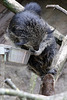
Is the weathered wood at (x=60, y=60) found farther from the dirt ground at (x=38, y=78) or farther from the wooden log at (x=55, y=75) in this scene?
the dirt ground at (x=38, y=78)

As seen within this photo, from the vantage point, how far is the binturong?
188 centimetres

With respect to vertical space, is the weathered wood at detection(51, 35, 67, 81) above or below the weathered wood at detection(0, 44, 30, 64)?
below

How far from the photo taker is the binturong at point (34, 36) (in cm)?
188

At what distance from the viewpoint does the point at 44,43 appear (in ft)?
6.73

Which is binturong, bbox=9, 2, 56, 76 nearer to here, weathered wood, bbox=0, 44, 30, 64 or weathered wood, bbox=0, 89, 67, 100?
weathered wood, bbox=0, 44, 30, 64

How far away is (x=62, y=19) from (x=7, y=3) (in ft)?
4.29

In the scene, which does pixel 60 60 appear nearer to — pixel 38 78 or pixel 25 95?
pixel 38 78

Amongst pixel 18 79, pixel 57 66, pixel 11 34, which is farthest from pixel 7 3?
pixel 18 79

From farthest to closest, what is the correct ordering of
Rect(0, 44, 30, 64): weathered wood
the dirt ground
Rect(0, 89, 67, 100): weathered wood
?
the dirt ground < Rect(0, 44, 30, 64): weathered wood < Rect(0, 89, 67, 100): weathered wood

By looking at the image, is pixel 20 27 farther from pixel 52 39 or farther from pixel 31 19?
pixel 52 39

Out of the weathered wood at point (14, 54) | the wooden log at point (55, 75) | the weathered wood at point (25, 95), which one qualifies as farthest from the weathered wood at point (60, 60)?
the weathered wood at point (25, 95)

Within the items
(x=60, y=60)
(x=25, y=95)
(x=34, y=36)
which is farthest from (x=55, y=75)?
(x=25, y=95)

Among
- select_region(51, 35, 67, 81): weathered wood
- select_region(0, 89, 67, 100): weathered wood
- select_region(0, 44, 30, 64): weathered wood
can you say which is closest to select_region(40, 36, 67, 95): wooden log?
select_region(51, 35, 67, 81): weathered wood

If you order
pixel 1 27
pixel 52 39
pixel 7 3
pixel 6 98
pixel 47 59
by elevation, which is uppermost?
pixel 7 3
